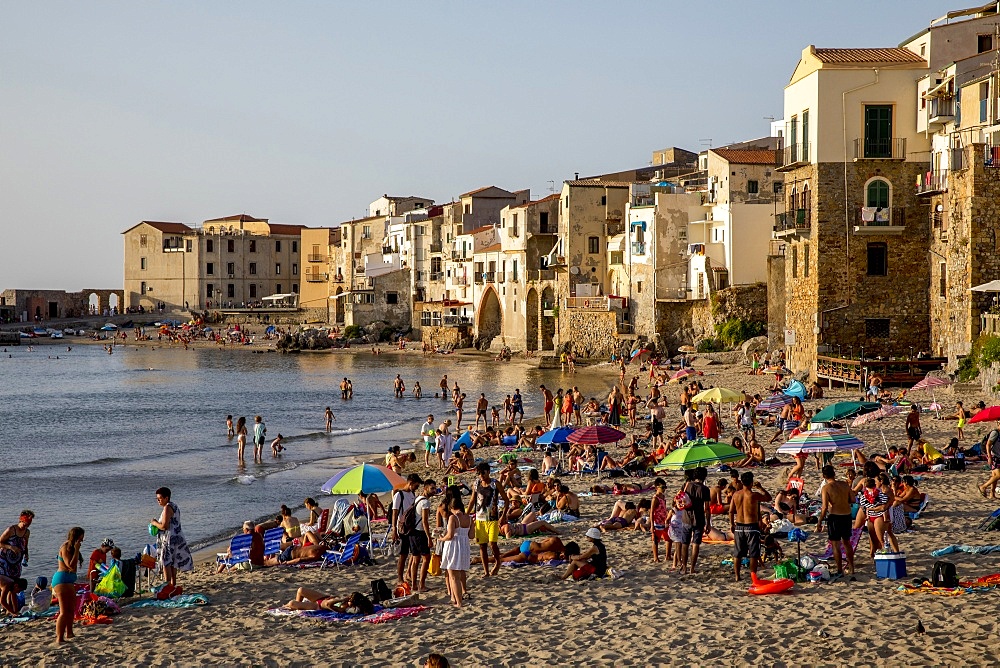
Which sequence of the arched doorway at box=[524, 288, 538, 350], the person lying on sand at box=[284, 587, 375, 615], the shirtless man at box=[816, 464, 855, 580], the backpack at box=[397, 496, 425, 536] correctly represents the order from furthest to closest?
the arched doorway at box=[524, 288, 538, 350]
the backpack at box=[397, 496, 425, 536]
the shirtless man at box=[816, 464, 855, 580]
the person lying on sand at box=[284, 587, 375, 615]

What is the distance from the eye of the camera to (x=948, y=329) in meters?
29.1

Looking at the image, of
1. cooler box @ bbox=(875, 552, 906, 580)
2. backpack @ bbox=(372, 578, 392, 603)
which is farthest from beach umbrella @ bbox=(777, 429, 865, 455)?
backpack @ bbox=(372, 578, 392, 603)

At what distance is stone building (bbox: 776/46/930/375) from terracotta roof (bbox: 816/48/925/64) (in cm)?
3

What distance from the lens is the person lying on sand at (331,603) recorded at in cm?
1098

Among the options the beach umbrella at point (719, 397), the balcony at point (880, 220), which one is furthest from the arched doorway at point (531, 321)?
the beach umbrella at point (719, 397)

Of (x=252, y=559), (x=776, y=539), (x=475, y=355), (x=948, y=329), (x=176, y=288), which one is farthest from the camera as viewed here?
(x=176, y=288)

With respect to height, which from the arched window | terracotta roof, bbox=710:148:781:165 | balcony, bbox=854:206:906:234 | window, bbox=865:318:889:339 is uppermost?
terracotta roof, bbox=710:148:781:165

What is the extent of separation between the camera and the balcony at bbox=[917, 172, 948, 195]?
29.6 m

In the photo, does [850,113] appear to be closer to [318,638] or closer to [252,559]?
[252,559]

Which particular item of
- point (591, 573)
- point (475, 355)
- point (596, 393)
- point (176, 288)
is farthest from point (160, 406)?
point (176, 288)

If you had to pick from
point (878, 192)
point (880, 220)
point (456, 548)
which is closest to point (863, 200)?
point (878, 192)

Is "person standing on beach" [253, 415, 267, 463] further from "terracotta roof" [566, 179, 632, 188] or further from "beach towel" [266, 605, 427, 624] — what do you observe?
"terracotta roof" [566, 179, 632, 188]

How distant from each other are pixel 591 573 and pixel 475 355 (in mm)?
53210

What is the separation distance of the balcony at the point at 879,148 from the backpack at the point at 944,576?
22.5 metres
